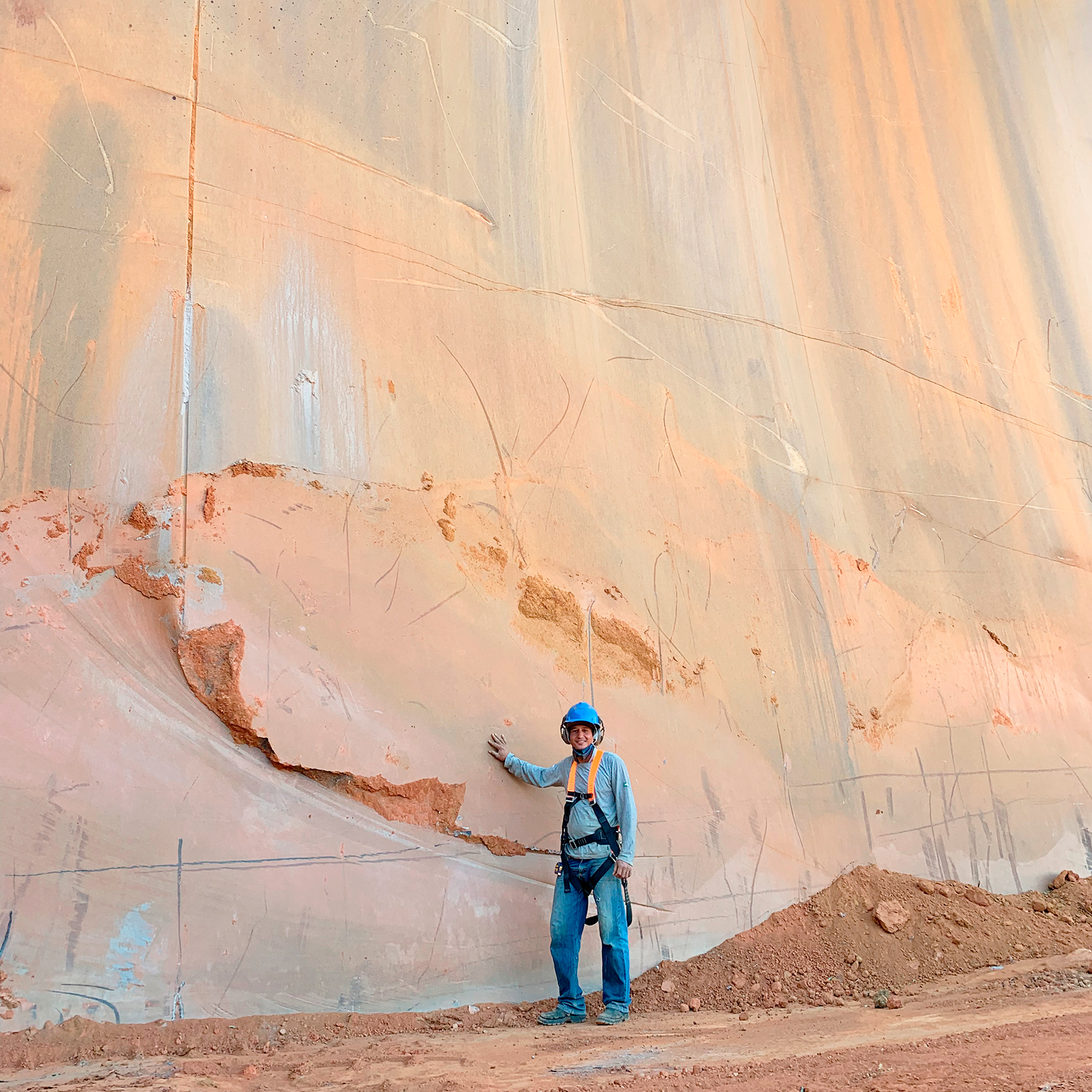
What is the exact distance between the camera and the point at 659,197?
6.79 m

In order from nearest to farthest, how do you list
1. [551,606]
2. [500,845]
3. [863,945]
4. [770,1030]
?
[770,1030], [500,845], [863,945], [551,606]

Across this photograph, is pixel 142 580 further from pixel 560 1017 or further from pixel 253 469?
pixel 560 1017

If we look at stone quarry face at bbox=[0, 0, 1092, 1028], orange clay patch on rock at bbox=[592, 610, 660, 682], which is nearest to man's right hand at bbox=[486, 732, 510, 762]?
stone quarry face at bbox=[0, 0, 1092, 1028]

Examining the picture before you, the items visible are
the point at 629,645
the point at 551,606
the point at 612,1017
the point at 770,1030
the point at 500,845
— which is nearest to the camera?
the point at 770,1030

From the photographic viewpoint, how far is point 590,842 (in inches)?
172

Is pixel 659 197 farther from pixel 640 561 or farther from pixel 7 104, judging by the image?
pixel 7 104

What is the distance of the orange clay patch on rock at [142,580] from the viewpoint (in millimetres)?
4234

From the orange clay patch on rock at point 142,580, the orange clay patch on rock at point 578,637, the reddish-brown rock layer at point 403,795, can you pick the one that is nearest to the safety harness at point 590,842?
the reddish-brown rock layer at point 403,795

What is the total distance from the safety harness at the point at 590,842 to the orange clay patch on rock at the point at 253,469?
6.61ft

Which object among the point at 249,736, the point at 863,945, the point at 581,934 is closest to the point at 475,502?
Result: the point at 249,736

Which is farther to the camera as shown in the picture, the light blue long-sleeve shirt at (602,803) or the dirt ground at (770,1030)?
the light blue long-sleeve shirt at (602,803)

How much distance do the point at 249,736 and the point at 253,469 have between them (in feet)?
4.15

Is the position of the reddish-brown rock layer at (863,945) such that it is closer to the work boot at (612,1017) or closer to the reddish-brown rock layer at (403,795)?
the work boot at (612,1017)

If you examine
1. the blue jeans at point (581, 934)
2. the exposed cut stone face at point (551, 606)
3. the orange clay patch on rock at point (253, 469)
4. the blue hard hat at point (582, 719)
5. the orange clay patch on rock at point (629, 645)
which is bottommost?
the blue jeans at point (581, 934)
